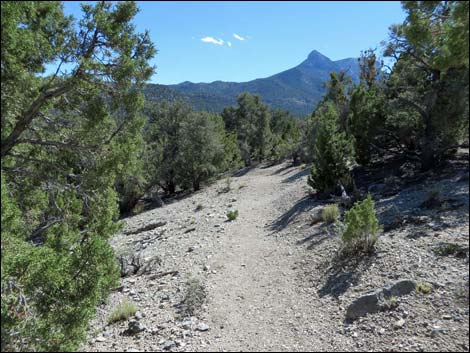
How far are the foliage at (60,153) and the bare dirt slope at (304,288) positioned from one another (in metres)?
1.63

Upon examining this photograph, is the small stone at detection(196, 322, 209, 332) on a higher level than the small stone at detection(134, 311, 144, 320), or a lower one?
lower

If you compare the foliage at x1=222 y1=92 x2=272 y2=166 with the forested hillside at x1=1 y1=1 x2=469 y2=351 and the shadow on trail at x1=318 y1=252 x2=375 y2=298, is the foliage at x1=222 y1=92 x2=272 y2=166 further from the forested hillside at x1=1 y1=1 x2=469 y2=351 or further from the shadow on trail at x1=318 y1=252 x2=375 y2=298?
the shadow on trail at x1=318 y1=252 x2=375 y2=298

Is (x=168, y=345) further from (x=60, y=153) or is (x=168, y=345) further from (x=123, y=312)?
(x=60, y=153)

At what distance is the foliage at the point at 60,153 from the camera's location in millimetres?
4883

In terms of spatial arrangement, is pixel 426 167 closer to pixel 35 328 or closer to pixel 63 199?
pixel 63 199

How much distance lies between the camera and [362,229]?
7.74 m

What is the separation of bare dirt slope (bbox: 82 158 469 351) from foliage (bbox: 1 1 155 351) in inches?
64.2

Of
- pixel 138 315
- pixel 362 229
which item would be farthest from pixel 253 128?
pixel 138 315

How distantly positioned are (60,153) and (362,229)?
6665mm

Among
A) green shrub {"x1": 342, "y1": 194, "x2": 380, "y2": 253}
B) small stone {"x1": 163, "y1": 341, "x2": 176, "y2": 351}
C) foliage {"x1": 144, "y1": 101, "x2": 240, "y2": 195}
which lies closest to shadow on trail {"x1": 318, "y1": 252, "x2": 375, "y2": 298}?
green shrub {"x1": 342, "y1": 194, "x2": 380, "y2": 253}

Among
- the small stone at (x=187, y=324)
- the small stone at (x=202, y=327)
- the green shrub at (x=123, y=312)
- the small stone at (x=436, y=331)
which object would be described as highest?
the green shrub at (x=123, y=312)

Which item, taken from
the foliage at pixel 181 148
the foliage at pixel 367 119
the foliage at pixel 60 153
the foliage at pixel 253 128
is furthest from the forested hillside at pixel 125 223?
the foliage at pixel 253 128

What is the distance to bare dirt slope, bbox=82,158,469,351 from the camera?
555 cm

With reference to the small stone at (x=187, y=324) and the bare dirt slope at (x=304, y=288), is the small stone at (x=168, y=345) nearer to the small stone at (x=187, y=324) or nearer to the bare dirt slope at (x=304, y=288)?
the bare dirt slope at (x=304, y=288)
